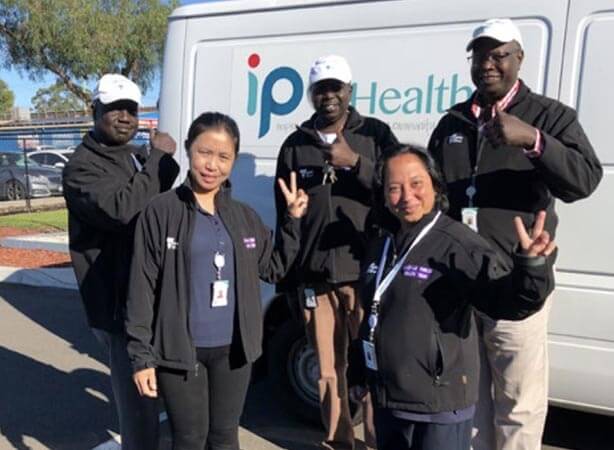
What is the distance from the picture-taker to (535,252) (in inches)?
72.9

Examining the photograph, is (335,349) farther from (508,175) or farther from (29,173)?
(29,173)

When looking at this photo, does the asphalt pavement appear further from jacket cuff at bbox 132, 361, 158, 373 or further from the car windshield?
the car windshield

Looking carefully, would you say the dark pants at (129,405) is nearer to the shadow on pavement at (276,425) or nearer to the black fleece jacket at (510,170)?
the shadow on pavement at (276,425)

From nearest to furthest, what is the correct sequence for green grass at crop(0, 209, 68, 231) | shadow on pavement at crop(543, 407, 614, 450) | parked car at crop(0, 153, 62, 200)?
shadow on pavement at crop(543, 407, 614, 450), green grass at crop(0, 209, 68, 231), parked car at crop(0, 153, 62, 200)

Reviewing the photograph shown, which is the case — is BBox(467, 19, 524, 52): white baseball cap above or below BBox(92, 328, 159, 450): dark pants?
above

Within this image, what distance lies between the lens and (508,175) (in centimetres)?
271

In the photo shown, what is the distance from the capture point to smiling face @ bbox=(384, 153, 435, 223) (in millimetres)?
2170

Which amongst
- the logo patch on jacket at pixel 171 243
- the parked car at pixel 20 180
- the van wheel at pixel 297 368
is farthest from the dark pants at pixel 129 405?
the parked car at pixel 20 180

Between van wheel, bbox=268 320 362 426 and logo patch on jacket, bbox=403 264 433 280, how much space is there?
1983 millimetres

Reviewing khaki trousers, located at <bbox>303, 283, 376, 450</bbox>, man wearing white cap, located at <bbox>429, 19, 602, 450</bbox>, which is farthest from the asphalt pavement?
man wearing white cap, located at <bbox>429, 19, 602, 450</bbox>

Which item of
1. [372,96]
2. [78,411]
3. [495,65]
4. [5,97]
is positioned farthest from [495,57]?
[5,97]

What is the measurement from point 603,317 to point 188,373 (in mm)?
2035

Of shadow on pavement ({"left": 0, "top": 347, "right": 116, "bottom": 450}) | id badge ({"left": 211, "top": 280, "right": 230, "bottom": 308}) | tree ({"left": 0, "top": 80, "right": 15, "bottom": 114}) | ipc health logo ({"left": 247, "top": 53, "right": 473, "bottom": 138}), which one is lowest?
shadow on pavement ({"left": 0, "top": 347, "right": 116, "bottom": 450})

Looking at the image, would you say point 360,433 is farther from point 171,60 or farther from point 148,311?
point 171,60
